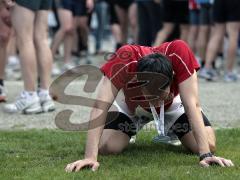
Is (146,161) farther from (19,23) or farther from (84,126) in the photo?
(19,23)

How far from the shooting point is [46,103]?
22.9 ft

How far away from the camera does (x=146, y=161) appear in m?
4.71

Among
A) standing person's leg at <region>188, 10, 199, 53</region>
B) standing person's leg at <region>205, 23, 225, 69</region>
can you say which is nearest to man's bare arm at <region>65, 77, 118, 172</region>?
standing person's leg at <region>205, 23, 225, 69</region>

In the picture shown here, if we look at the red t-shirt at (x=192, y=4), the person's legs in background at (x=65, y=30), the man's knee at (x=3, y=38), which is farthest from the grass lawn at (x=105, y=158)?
the red t-shirt at (x=192, y=4)

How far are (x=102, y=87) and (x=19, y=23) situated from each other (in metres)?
2.52

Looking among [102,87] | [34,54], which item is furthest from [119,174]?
[34,54]

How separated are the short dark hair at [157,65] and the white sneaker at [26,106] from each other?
8.54 feet

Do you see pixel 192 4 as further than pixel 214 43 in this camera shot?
Yes

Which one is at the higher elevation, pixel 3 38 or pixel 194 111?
pixel 194 111

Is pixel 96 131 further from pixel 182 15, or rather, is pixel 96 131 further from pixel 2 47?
pixel 182 15

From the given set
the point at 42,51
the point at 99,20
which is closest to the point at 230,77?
the point at 42,51

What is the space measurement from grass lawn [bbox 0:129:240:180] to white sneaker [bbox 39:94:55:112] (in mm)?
1037

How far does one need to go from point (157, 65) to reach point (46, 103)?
9.40ft

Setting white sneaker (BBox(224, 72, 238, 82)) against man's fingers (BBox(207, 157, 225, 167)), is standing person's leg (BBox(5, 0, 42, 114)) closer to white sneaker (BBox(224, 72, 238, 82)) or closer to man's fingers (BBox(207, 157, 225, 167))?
man's fingers (BBox(207, 157, 225, 167))
